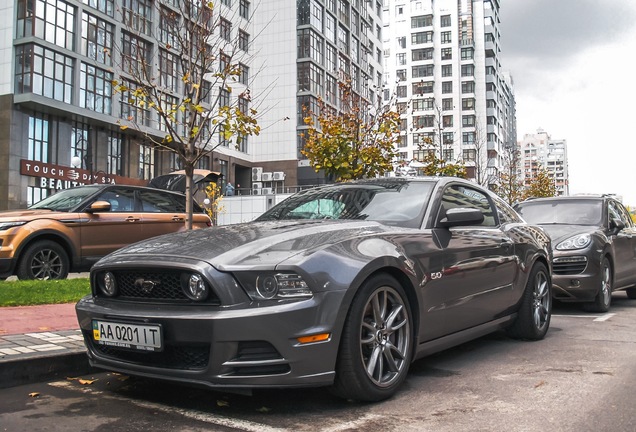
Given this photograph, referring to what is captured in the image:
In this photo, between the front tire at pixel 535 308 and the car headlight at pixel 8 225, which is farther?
the car headlight at pixel 8 225

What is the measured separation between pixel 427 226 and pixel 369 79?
203 ft

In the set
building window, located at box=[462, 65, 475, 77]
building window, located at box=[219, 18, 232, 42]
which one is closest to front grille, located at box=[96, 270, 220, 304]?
building window, located at box=[219, 18, 232, 42]

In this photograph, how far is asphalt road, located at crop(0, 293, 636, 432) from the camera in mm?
3352

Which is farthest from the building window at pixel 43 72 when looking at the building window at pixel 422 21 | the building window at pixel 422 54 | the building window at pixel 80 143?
the building window at pixel 422 21

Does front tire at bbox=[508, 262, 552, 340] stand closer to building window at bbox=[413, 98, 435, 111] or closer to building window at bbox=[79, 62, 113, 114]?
building window at bbox=[79, 62, 113, 114]

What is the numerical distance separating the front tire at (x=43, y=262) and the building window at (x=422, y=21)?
93.3 metres

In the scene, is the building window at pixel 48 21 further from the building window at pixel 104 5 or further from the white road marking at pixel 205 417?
the white road marking at pixel 205 417

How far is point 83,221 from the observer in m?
9.17

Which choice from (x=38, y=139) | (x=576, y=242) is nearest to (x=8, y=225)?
(x=576, y=242)

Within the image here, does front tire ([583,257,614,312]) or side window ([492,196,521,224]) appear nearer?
side window ([492,196,521,224])

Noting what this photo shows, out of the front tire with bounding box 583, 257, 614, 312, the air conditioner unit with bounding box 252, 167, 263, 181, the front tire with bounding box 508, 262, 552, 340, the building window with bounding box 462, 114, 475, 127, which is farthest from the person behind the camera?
the building window with bounding box 462, 114, 475, 127

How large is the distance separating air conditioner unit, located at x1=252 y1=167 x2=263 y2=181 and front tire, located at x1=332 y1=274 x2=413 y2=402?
47998 millimetres

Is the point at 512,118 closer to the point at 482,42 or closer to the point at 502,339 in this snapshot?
the point at 482,42

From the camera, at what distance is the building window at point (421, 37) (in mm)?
95125
